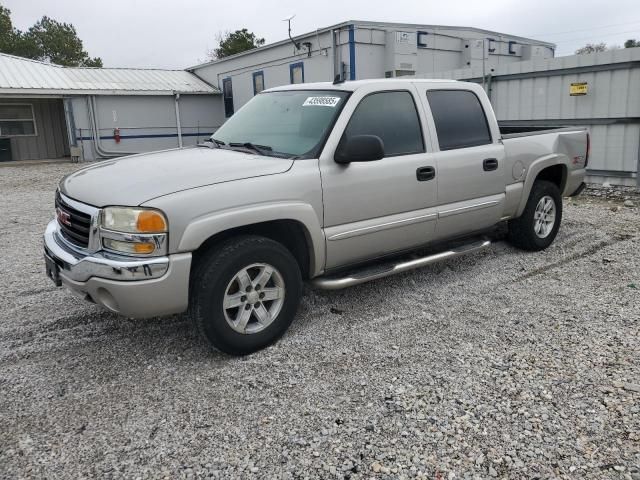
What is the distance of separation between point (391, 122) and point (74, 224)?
2.54 metres

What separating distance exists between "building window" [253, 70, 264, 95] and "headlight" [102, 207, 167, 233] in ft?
56.5

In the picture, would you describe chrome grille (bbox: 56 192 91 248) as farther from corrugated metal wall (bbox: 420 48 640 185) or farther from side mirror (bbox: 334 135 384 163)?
corrugated metal wall (bbox: 420 48 640 185)

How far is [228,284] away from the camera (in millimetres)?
3436

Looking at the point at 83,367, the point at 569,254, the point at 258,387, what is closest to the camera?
the point at 258,387

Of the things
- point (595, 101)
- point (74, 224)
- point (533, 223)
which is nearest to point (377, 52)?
point (595, 101)

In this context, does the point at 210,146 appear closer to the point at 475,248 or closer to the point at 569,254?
the point at 475,248

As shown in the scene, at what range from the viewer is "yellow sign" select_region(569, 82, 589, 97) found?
9906 millimetres

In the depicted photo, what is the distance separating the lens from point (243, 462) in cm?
261

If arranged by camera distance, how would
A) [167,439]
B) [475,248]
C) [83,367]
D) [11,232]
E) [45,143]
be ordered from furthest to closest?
[45,143] → [11,232] → [475,248] → [83,367] → [167,439]

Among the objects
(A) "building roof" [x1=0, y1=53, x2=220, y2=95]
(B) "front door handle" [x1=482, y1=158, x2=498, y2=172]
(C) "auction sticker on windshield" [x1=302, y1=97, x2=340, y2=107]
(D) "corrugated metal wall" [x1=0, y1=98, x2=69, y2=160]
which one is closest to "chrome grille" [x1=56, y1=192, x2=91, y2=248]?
(C) "auction sticker on windshield" [x1=302, y1=97, x2=340, y2=107]

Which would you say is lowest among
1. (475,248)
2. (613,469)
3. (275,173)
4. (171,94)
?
(613,469)

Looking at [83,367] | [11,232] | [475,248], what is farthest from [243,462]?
[11,232]

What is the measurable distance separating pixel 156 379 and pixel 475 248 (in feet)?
10.2

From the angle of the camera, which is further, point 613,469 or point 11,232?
point 11,232
